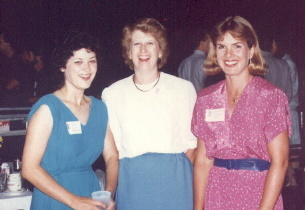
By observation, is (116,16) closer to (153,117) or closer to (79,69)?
(153,117)

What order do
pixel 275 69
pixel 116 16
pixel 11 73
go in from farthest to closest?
pixel 116 16
pixel 11 73
pixel 275 69

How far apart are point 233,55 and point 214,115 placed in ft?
1.21

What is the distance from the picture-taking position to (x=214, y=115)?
243 cm

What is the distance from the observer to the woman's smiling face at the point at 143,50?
106 inches

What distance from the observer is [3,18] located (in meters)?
8.42

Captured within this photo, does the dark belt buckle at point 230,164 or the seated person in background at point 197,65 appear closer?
the dark belt buckle at point 230,164

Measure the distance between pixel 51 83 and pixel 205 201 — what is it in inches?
46.8

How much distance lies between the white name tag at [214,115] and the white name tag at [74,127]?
2.47ft

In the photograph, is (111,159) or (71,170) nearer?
(71,170)

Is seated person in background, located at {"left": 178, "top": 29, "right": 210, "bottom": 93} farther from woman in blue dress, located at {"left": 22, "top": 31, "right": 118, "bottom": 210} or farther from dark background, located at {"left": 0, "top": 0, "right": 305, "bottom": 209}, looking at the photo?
woman in blue dress, located at {"left": 22, "top": 31, "right": 118, "bottom": 210}

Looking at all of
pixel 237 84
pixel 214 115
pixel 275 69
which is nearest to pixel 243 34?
pixel 237 84

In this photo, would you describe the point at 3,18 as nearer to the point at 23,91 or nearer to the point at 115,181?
the point at 23,91

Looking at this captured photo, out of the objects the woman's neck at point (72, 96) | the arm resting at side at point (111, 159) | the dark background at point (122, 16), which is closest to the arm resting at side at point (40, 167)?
the woman's neck at point (72, 96)

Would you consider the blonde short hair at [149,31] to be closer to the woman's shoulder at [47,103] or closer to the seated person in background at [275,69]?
the woman's shoulder at [47,103]
